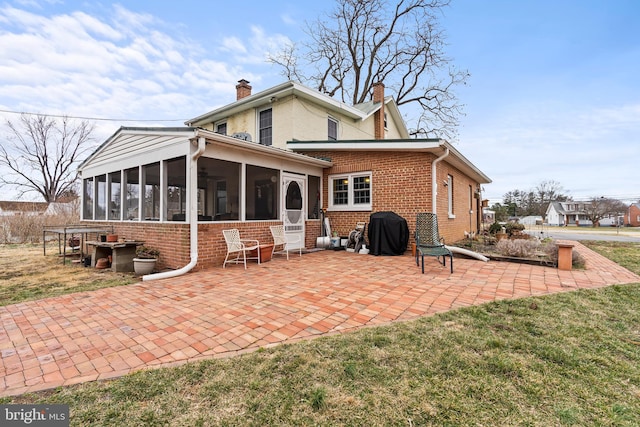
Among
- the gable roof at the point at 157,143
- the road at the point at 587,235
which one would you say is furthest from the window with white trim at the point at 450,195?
the road at the point at 587,235

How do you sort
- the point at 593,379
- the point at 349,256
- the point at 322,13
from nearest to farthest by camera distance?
the point at 593,379 → the point at 349,256 → the point at 322,13

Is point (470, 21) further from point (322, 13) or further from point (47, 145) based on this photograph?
point (47, 145)

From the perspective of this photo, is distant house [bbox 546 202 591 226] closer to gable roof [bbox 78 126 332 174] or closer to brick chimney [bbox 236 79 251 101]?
brick chimney [bbox 236 79 251 101]

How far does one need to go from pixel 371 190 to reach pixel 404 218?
4.28ft

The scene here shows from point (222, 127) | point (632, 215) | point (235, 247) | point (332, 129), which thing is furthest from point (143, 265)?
point (632, 215)

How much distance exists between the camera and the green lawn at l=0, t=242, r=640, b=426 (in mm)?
1657

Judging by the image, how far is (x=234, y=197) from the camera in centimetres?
704

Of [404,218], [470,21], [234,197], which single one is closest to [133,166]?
[234,197]

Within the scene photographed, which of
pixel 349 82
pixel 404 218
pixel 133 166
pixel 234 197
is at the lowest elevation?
pixel 404 218

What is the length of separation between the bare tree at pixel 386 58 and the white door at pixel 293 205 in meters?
13.7

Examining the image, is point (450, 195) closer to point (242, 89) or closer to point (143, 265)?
point (143, 265)

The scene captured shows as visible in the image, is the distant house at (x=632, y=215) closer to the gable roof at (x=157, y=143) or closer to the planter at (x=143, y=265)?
the gable roof at (x=157, y=143)

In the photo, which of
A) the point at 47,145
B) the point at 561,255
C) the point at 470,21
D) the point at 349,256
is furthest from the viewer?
the point at 47,145

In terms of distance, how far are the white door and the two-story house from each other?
0.10 feet
